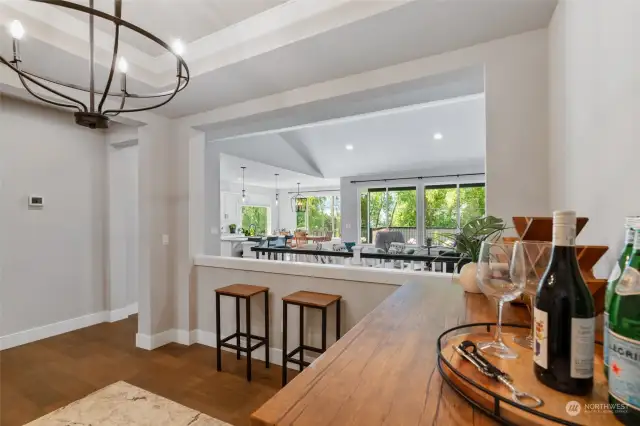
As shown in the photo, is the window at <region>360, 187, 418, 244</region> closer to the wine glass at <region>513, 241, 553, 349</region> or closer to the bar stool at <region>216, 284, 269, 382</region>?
the bar stool at <region>216, 284, 269, 382</region>

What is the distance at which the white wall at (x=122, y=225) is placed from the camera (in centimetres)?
421

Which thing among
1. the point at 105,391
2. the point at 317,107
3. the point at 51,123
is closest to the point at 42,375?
the point at 105,391

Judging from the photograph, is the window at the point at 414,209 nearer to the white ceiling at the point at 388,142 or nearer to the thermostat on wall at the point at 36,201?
the white ceiling at the point at 388,142

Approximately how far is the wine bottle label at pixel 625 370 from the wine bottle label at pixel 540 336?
0.31 ft

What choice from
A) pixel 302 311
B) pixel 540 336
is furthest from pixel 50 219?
pixel 540 336

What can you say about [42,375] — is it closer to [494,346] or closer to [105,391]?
[105,391]

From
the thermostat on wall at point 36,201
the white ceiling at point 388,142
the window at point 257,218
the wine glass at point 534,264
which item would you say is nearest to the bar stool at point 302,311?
the wine glass at point 534,264

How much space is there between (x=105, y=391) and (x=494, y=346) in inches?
113

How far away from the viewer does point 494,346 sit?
0.77 metres

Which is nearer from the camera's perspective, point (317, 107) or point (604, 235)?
point (604, 235)

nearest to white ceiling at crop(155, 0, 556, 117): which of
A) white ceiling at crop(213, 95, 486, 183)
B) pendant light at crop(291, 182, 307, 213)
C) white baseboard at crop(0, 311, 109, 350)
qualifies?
white ceiling at crop(213, 95, 486, 183)

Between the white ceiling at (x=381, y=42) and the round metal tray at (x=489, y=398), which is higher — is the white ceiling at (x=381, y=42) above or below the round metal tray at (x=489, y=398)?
above

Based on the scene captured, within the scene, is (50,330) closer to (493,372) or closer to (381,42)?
(381,42)

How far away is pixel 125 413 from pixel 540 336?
262 centimetres
